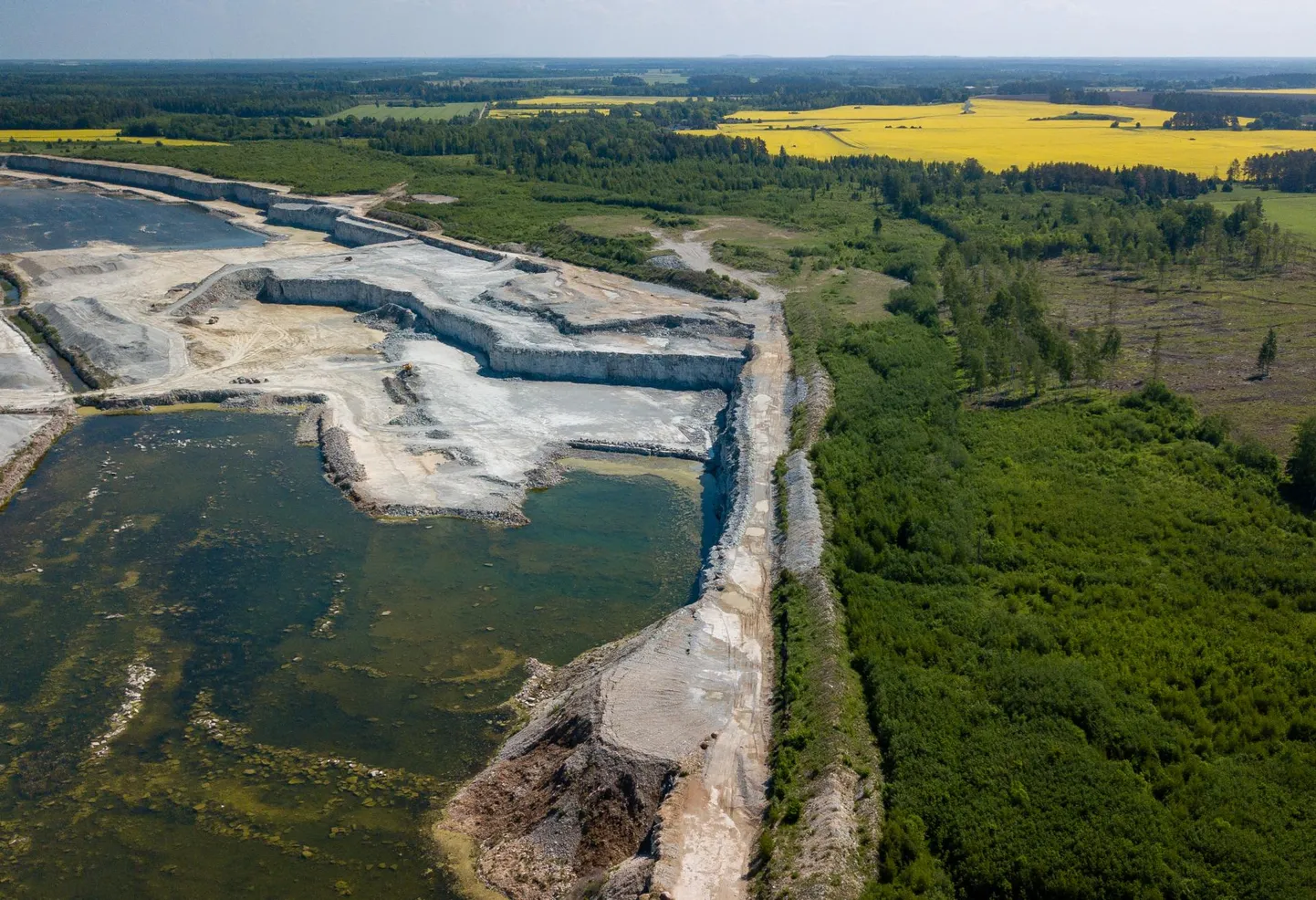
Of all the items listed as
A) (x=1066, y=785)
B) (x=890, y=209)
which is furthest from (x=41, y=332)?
(x=890, y=209)

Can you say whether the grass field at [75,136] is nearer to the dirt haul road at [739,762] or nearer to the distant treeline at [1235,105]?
the dirt haul road at [739,762]

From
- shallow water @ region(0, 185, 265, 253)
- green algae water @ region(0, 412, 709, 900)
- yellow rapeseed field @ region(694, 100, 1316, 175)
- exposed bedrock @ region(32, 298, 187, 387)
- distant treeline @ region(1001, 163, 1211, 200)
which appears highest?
yellow rapeseed field @ region(694, 100, 1316, 175)

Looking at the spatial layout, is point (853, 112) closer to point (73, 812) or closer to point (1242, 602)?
point (1242, 602)

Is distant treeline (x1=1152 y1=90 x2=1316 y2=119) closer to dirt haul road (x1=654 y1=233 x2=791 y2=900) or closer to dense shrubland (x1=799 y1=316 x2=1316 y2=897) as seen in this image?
dense shrubland (x1=799 y1=316 x2=1316 y2=897)

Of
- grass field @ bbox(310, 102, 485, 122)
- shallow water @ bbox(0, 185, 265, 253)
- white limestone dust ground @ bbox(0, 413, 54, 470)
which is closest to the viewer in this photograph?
white limestone dust ground @ bbox(0, 413, 54, 470)

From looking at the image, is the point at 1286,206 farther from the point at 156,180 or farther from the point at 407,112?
the point at 407,112

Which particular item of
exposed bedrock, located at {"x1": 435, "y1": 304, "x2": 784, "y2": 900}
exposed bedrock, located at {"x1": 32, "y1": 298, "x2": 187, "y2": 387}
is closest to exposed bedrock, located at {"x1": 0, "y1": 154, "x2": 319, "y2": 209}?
exposed bedrock, located at {"x1": 32, "y1": 298, "x2": 187, "y2": 387}
